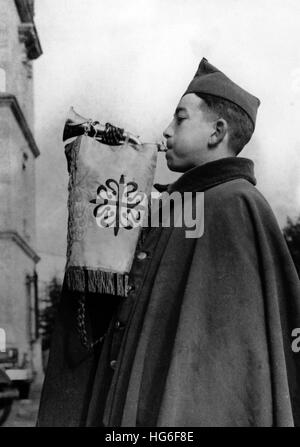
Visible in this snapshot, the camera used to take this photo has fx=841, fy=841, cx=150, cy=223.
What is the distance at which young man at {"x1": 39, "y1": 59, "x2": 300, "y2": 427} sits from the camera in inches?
68.8

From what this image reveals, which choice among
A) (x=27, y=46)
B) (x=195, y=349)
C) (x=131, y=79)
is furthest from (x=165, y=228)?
(x=27, y=46)

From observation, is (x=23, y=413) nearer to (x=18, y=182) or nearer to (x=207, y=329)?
(x=18, y=182)

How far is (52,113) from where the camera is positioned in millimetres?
4426

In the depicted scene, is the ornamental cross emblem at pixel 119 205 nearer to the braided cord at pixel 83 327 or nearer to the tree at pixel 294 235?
the braided cord at pixel 83 327

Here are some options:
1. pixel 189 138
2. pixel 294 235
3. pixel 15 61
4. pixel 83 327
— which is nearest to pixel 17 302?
pixel 15 61

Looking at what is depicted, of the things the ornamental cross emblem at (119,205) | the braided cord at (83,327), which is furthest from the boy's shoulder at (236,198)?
the braided cord at (83,327)

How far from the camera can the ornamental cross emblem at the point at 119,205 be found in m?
2.02

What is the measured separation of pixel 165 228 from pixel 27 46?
2779 mm

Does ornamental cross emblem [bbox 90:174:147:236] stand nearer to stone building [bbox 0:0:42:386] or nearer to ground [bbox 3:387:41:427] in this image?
stone building [bbox 0:0:42:386]

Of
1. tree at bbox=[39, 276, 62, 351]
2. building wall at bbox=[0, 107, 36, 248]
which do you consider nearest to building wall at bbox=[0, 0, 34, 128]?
building wall at bbox=[0, 107, 36, 248]

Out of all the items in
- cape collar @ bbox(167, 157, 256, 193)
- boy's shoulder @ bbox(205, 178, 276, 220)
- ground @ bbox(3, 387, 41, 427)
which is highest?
cape collar @ bbox(167, 157, 256, 193)

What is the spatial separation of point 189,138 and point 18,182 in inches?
138

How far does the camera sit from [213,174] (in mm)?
1948
